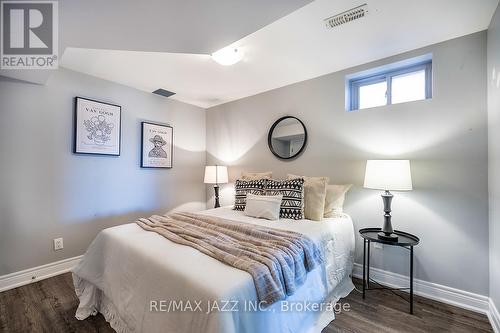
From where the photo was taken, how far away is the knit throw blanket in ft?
3.81

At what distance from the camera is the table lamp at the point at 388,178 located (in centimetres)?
183

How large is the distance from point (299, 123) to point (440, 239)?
190cm

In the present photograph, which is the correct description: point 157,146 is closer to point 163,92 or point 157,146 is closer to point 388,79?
point 163,92

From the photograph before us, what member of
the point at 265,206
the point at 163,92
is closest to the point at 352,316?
the point at 265,206

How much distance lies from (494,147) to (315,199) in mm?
1421

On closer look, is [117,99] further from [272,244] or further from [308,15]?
[272,244]

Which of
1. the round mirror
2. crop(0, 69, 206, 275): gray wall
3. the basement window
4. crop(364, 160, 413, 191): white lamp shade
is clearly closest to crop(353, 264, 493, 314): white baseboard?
crop(364, 160, 413, 191): white lamp shade

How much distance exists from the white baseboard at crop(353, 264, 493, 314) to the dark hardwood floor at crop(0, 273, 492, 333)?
60mm

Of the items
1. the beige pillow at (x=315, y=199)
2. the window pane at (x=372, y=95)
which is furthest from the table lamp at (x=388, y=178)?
the window pane at (x=372, y=95)

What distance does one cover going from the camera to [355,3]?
4.99ft

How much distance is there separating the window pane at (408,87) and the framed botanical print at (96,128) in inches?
135

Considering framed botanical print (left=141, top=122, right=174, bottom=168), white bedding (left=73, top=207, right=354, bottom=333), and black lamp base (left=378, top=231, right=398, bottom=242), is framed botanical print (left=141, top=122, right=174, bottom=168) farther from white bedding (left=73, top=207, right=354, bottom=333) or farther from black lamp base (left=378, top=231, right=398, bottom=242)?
black lamp base (left=378, top=231, right=398, bottom=242)

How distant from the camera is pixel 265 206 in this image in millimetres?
2289

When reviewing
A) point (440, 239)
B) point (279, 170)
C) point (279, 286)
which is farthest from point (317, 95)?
point (279, 286)
